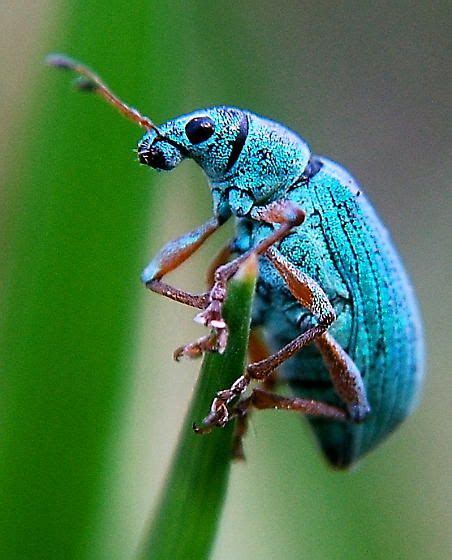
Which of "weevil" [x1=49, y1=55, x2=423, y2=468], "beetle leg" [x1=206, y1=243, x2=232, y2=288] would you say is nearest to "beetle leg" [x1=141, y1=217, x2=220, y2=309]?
"weevil" [x1=49, y1=55, x2=423, y2=468]

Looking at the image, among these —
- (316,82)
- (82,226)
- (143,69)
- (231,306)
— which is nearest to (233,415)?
(231,306)

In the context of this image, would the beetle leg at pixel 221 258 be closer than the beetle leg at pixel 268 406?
No

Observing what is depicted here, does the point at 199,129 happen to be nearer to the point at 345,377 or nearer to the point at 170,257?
the point at 170,257

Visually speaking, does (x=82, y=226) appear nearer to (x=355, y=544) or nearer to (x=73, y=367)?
(x=73, y=367)

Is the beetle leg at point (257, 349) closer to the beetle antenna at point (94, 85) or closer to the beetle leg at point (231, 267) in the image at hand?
the beetle leg at point (231, 267)

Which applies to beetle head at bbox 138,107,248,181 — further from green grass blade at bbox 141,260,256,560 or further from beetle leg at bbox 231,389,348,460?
green grass blade at bbox 141,260,256,560

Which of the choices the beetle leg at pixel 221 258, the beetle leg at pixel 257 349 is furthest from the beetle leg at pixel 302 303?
the beetle leg at pixel 257 349
